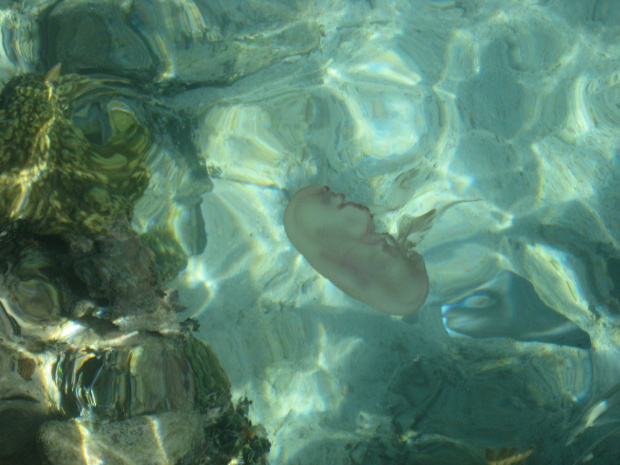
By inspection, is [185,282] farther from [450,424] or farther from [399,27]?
[399,27]

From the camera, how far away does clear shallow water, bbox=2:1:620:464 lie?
4.05m

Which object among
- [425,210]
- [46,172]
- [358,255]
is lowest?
[425,210]

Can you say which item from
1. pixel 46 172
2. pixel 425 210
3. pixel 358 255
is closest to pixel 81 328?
pixel 46 172

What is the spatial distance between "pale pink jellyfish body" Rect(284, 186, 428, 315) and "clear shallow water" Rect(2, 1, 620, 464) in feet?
2.02

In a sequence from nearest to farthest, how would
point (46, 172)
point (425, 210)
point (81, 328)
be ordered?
point (46, 172) < point (81, 328) < point (425, 210)

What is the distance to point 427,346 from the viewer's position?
4.32 m

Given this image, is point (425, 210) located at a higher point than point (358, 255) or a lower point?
lower

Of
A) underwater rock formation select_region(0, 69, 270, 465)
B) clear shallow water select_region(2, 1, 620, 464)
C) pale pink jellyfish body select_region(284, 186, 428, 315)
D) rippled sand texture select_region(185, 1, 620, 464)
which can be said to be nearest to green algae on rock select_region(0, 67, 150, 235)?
underwater rock formation select_region(0, 69, 270, 465)

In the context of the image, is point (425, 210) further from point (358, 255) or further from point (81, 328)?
point (81, 328)

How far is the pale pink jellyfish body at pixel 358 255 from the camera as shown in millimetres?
3773

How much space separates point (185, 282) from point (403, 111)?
3.30 meters

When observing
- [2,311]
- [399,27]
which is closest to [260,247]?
[2,311]

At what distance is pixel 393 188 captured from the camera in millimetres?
4738

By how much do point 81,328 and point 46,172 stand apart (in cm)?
122
